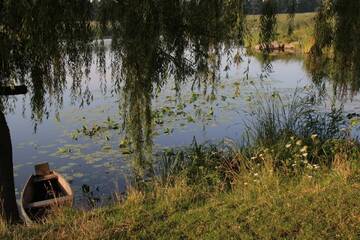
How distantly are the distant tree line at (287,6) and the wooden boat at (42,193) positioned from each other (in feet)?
13.1

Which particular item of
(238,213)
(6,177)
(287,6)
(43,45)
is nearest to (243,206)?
(238,213)

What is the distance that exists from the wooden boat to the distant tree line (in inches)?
157

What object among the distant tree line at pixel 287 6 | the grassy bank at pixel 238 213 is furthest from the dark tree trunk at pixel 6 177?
the distant tree line at pixel 287 6

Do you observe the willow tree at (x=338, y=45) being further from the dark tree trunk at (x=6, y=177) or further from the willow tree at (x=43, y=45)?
the dark tree trunk at (x=6, y=177)

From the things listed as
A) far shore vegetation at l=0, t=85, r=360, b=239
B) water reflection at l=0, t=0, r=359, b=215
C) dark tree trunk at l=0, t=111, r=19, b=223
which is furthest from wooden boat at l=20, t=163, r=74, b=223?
water reflection at l=0, t=0, r=359, b=215

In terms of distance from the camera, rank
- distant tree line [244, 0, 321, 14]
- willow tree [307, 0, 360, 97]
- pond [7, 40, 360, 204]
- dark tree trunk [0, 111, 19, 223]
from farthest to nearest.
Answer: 1. pond [7, 40, 360, 204]
2. dark tree trunk [0, 111, 19, 223]
3. willow tree [307, 0, 360, 97]
4. distant tree line [244, 0, 321, 14]

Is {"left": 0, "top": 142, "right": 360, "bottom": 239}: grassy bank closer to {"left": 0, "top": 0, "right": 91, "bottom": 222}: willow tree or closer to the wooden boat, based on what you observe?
{"left": 0, "top": 0, "right": 91, "bottom": 222}: willow tree

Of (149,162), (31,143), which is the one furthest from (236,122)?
(149,162)

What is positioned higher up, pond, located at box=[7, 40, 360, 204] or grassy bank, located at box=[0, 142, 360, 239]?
grassy bank, located at box=[0, 142, 360, 239]

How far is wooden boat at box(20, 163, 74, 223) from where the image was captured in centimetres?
678

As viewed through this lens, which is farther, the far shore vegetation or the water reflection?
the water reflection

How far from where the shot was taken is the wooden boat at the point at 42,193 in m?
6.78

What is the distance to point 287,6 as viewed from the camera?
4336mm

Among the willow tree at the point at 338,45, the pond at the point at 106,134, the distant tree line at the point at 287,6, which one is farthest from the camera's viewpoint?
the pond at the point at 106,134
